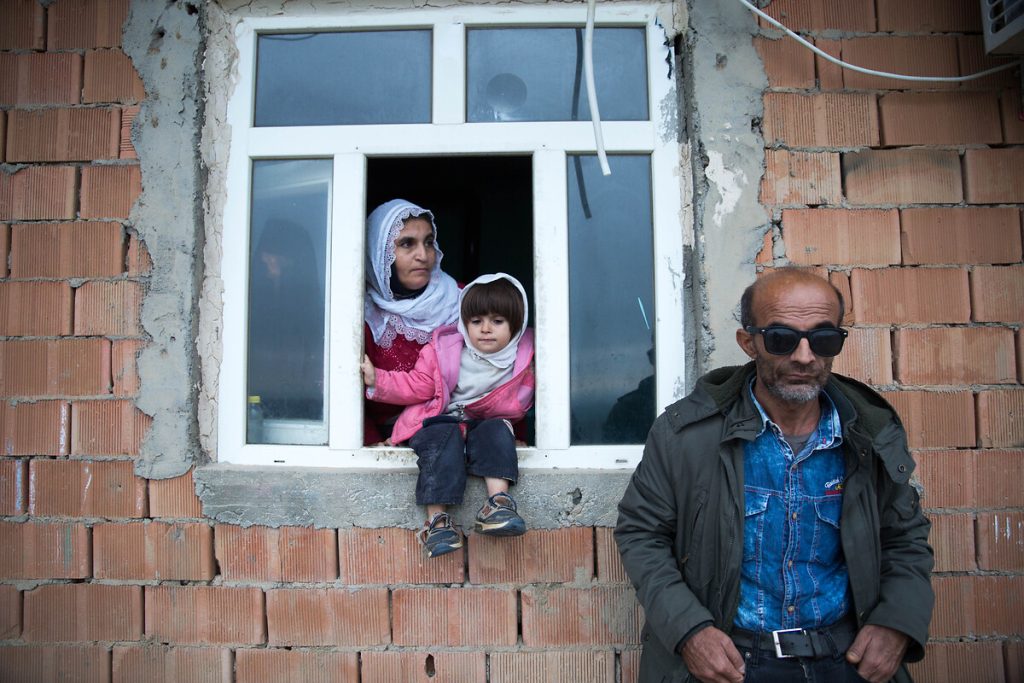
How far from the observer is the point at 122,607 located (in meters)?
2.45

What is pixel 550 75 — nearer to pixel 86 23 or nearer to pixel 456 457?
pixel 456 457

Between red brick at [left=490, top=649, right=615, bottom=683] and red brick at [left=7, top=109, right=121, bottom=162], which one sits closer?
red brick at [left=490, top=649, right=615, bottom=683]

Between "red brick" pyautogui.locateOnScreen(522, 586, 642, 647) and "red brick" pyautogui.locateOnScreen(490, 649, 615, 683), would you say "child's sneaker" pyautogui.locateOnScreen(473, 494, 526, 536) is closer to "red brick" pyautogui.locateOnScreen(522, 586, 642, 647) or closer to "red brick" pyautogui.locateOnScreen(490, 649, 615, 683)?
"red brick" pyautogui.locateOnScreen(522, 586, 642, 647)

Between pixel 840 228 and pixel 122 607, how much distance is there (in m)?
2.91

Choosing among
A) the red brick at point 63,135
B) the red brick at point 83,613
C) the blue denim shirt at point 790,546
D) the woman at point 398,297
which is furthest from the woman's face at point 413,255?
the blue denim shirt at point 790,546

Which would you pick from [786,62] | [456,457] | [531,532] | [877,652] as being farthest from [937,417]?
[456,457]

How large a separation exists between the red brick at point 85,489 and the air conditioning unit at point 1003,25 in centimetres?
335

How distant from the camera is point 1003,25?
231cm

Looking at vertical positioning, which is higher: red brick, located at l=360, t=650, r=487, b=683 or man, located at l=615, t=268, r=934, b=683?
man, located at l=615, t=268, r=934, b=683

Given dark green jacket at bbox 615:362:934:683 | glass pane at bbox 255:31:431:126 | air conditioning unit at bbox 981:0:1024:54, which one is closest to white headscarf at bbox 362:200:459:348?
glass pane at bbox 255:31:431:126

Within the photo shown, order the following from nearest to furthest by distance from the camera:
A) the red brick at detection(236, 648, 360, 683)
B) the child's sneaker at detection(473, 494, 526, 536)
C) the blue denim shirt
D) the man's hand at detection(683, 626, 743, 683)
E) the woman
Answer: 1. the man's hand at detection(683, 626, 743, 683)
2. the blue denim shirt
3. the child's sneaker at detection(473, 494, 526, 536)
4. the red brick at detection(236, 648, 360, 683)
5. the woman

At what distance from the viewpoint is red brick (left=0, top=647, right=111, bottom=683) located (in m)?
2.45

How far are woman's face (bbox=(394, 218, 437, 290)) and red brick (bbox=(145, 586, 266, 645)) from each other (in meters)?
1.40

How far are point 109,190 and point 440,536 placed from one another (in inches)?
69.1
